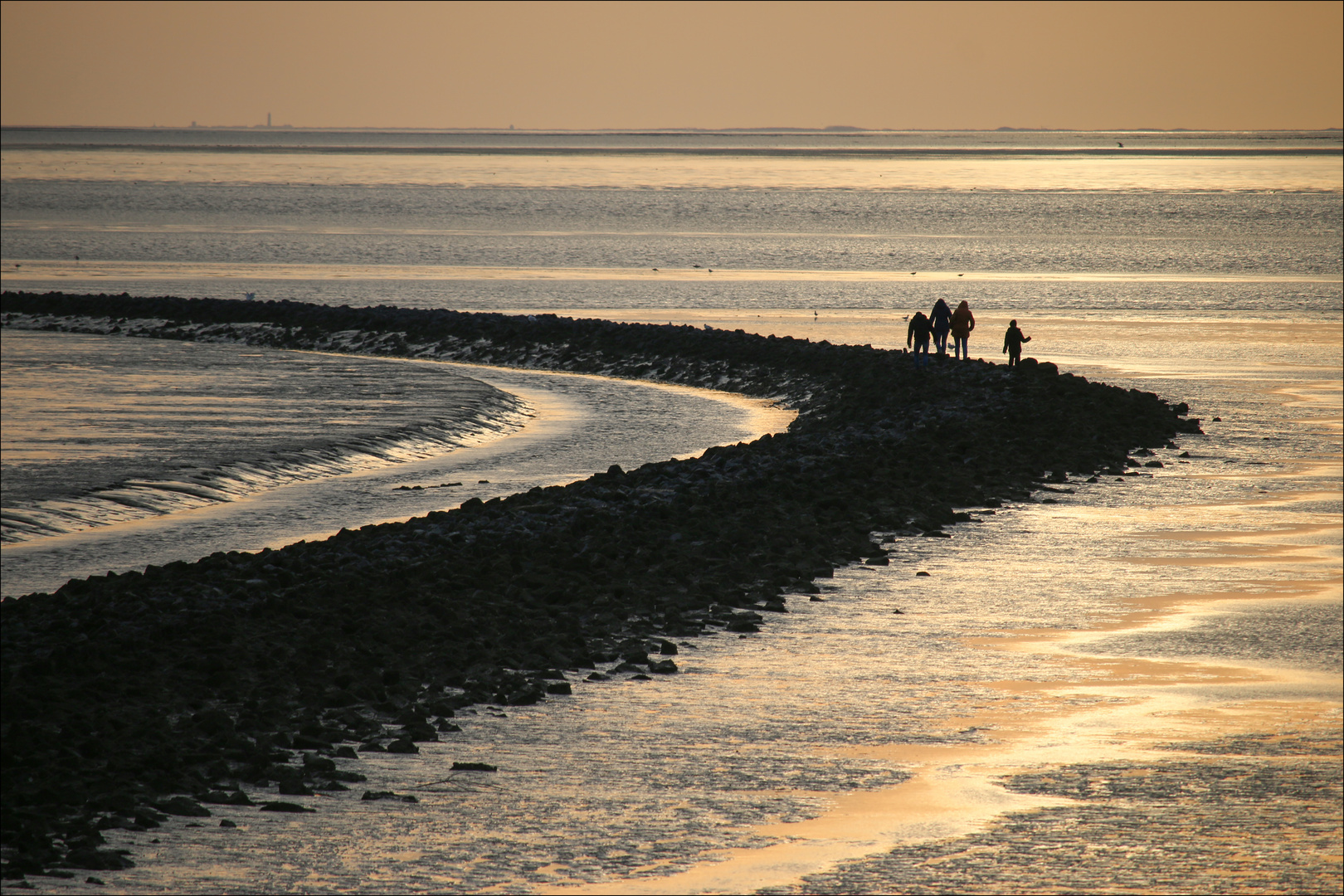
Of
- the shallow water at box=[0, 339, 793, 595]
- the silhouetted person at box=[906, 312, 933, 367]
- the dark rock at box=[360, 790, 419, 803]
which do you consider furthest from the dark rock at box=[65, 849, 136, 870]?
the silhouetted person at box=[906, 312, 933, 367]

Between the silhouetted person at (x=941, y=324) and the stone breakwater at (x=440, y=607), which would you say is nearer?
the stone breakwater at (x=440, y=607)

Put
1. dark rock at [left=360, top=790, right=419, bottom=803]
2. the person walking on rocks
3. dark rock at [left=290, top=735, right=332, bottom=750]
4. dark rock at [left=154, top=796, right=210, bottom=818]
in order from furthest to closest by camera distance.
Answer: the person walking on rocks < dark rock at [left=290, top=735, right=332, bottom=750] < dark rock at [left=360, top=790, right=419, bottom=803] < dark rock at [left=154, top=796, right=210, bottom=818]

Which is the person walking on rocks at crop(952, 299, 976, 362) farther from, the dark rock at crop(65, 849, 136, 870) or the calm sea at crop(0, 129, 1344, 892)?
the dark rock at crop(65, 849, 136, 870)

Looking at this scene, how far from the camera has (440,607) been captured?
13.8 m

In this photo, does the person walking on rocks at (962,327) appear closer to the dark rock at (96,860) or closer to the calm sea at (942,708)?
the calm sea at (942,708)

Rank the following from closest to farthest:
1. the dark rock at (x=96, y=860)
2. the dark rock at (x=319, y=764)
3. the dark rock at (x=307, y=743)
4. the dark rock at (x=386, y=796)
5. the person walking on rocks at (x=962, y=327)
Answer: the dark rock at (x=96, y=860), the dark rock at (x=386, y=796), the dark rock at (x=319, y=764), the dark rock at (x=307, y=743), the person walking on rocks at (x=962, y=327)

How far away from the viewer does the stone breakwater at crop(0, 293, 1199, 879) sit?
1001cm

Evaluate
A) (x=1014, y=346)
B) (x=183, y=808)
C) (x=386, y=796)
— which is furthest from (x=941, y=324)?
(x=183, y=808)

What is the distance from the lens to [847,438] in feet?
77.6

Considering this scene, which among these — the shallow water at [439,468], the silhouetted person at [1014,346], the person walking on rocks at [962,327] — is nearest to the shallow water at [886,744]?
the shallow water at [439,468]

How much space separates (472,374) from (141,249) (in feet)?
167

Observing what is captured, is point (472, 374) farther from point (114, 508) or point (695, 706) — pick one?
point (695, 706)

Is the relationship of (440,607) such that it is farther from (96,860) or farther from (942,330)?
(942,330)

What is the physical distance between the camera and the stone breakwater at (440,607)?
1001 cm
